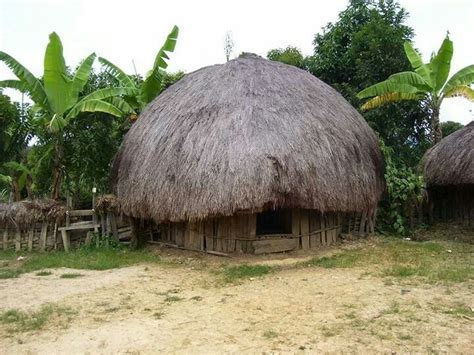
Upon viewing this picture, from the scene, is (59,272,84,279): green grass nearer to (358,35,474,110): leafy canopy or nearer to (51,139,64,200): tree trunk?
(51,139,64,200): tree trunk

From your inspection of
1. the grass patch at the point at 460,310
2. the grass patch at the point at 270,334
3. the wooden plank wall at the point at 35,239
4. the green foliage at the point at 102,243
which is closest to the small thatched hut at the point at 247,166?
the green foliage at the point at 102,243

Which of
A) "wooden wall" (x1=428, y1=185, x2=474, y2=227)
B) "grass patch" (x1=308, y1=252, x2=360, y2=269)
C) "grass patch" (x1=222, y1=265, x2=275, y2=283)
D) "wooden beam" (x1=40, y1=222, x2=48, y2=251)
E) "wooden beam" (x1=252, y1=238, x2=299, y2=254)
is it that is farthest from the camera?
"wooden wall" (x1=428, y1=185, x2=474, y2=227)

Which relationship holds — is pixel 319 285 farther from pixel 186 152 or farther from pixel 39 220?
pixel 39 220

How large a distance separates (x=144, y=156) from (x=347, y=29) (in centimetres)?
930

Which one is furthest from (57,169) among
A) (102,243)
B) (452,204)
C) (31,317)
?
(452,204)

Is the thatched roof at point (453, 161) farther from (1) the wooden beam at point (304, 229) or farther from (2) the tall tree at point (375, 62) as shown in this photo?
(1) the wooden beam at point (304, 229)

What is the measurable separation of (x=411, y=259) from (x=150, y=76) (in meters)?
8.10

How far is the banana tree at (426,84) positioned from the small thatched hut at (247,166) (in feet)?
8.27

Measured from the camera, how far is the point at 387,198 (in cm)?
1188

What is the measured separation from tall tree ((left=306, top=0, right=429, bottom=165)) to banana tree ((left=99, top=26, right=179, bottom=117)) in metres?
5.71

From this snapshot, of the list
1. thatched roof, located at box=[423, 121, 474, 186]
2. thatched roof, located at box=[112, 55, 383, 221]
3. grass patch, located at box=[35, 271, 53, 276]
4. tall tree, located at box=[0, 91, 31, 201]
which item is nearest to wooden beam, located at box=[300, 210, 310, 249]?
thatched roof, located at box=[112, 55, 383, 221]

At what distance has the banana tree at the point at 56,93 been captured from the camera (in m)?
10.5

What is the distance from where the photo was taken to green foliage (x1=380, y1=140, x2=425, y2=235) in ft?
36.4

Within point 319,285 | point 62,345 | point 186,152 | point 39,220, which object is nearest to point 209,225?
point 186,152
